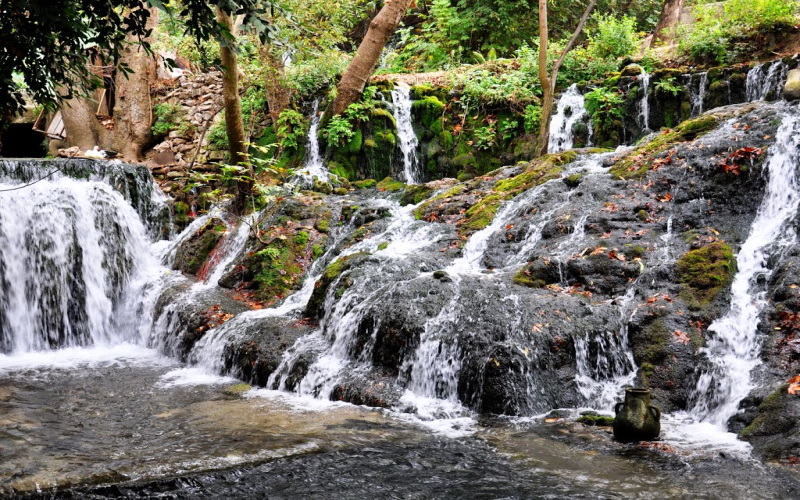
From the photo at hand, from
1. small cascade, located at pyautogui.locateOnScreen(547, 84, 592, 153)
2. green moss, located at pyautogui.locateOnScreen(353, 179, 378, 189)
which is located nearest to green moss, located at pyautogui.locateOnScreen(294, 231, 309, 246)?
green moss, located at pyautogui.locateOnScreen(353, 179, 378, 189)

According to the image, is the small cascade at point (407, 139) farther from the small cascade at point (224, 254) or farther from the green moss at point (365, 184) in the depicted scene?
the small cascade at point (224, 254)

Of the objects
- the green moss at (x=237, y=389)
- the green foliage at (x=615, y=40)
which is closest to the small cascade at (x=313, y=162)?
the green moss at (x=237, y=389)

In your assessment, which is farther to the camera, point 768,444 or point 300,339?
point 300,339

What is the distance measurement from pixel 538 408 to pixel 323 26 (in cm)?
1191

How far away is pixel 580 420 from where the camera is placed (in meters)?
5.48

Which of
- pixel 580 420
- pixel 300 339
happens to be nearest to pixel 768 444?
pixel 580 420

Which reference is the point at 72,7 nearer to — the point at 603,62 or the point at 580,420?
the point at 580,420

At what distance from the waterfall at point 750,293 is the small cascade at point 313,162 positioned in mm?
8335

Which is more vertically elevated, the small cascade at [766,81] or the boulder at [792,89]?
the small cascade at [766,81]

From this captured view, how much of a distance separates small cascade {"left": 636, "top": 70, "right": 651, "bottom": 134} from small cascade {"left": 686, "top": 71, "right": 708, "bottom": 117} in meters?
0.78

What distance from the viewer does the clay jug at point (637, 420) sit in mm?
4848

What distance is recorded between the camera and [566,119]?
42.8 ft

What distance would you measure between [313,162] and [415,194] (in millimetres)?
3723

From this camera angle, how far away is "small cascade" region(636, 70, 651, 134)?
12.1m
